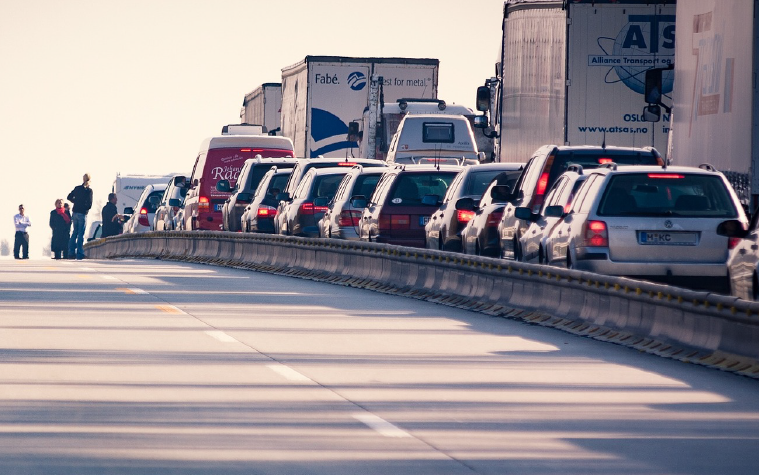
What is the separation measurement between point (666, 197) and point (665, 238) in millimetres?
604

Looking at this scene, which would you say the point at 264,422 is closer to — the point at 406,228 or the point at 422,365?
the point at 422,365

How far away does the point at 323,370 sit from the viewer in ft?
40.9

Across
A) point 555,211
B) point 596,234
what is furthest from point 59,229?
point 596,234

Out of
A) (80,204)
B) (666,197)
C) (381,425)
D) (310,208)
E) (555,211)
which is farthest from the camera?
(80,204)

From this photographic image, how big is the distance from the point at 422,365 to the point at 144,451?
4.60 m

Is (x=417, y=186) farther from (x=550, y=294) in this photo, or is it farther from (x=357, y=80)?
(x=357, y=80)

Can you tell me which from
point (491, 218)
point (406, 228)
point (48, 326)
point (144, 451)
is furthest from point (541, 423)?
point (406, 228)

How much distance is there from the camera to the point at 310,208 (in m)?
30.0

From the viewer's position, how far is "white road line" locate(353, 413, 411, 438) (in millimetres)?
9320

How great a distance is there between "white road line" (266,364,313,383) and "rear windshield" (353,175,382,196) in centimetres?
1512

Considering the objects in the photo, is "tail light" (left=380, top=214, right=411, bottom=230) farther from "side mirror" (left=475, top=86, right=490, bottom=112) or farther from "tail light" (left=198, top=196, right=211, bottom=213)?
"tail light" (left=198, top=196, right=211, bottom=213)

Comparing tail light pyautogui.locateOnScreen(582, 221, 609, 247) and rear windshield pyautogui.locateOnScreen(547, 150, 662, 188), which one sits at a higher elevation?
rear windshield pyautogui.locateOnScreen(547, 150, 662, 188)

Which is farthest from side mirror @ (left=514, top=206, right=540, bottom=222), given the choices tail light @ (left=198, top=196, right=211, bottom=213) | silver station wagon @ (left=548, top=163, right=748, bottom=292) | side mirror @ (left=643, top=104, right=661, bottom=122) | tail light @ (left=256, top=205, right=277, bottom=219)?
tail light @ (left=198, top=196, right=211, bottom=213)

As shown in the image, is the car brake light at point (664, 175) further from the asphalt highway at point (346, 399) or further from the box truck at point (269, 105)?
the box truck at point (269, 105)
